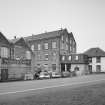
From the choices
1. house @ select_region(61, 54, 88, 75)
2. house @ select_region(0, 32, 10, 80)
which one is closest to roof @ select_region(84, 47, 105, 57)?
house @ select_region(61, 54, 88, 75)

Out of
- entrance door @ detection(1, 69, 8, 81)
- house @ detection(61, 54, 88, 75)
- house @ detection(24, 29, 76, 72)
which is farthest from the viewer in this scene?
house @ detection(24, 29, 76, 72)

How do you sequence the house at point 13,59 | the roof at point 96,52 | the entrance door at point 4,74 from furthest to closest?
the roof at point 96,52 < the house at point 13,59 < the entrance door at point 4,74

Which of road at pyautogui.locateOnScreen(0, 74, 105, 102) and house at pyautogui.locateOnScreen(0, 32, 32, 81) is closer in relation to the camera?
road at pyautogui.locateOnScreen(0, 74, 105, 102)

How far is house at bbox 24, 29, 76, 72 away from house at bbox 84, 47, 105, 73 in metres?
8.80

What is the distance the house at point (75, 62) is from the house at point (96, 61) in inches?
99.1

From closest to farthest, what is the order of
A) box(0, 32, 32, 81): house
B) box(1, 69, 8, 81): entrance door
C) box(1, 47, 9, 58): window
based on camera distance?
box(1, 69, 8, 81): entrance door < box(0, 32, 32, 81): house < box(1, 47, 9, 58): window

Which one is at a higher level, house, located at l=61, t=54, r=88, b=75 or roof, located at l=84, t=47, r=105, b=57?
roof, located at l=84, t=47, r=105, b=57

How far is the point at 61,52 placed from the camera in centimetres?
5875

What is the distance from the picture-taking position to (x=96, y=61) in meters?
59.1

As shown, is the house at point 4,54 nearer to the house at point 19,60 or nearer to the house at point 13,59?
the house at point 13,59

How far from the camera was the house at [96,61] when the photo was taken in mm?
58031

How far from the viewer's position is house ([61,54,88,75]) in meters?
56.5

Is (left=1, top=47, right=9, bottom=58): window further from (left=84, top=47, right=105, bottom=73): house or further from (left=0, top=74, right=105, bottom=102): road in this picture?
(left=84, top=47, right=105, bottom=73): house

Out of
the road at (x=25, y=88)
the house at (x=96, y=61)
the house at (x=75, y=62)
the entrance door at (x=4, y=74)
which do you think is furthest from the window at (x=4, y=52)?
the house at (x=96, y=61)
